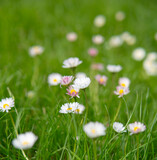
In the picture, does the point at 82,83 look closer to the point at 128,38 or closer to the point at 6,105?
the point at 6,105

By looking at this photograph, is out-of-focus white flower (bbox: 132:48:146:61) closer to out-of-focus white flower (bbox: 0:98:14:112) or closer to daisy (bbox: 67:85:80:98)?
daisy (bbox: 67:85:80:98)

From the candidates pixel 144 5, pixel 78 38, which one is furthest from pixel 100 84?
pixel 144 5

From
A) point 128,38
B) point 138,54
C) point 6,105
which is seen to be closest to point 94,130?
point 6,105

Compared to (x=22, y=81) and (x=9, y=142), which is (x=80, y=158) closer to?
(x=9, y=142)

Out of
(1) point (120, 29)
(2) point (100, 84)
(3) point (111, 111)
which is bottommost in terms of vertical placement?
(3) point (111, 111)

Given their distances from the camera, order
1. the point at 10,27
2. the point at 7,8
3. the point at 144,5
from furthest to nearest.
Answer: the point at 144,5 < the point at 7,8 < the point at 10,27
